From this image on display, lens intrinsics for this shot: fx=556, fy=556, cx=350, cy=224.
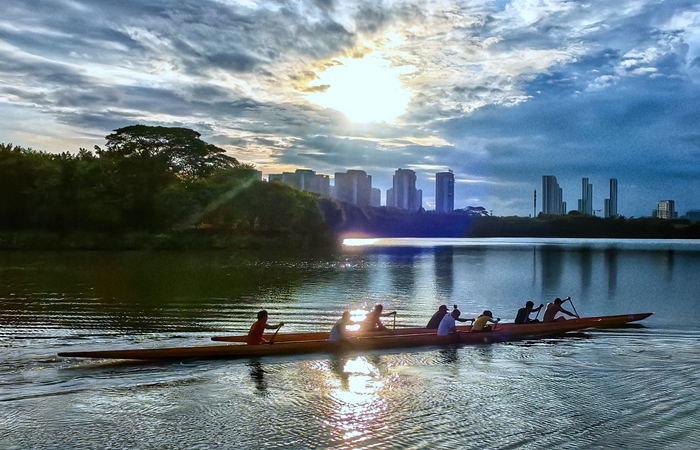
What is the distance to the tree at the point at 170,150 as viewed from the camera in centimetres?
8438

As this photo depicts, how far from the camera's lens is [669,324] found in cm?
2219

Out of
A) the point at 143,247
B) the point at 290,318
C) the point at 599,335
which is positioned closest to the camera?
the point at 599,335

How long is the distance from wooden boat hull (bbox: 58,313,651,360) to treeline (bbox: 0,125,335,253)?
2437 inches

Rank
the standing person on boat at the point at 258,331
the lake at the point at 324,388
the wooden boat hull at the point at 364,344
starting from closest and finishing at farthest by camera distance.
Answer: the lake at the point at 324,388 < the wooden boat hull at the point at 364,344 < the standing person on boat at the point at 258,331

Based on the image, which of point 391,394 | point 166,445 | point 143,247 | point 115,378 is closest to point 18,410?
point 115,378

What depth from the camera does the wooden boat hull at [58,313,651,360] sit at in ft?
44.3

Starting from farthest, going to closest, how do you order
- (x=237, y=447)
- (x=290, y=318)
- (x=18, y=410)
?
1. (x=290, y=318)
2. (x=18, y=410)
3. (x=237, y=447)

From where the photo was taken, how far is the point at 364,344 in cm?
1605

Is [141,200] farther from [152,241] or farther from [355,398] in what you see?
[355,398]

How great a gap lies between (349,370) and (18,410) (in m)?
7.07

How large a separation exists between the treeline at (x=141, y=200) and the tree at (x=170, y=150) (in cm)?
17

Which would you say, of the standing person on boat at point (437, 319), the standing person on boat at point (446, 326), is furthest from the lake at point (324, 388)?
the standing person on boat at point (437, 319)

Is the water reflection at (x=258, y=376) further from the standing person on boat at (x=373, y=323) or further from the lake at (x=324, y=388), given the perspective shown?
the standing person on boat at (x=373, y=323)

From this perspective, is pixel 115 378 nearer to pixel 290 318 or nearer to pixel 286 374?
pixel 286 374
